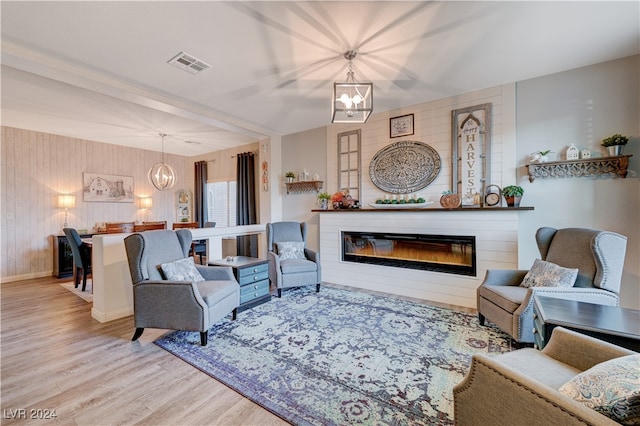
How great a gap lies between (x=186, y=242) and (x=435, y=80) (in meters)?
3.58

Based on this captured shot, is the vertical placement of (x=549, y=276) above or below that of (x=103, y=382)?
above

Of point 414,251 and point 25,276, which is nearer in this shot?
point 414,251

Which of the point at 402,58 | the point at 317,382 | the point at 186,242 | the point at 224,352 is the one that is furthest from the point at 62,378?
the point at 402,58

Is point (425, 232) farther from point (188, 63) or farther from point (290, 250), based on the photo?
point (188, 63)

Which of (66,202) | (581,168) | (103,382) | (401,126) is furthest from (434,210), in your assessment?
(66,202)

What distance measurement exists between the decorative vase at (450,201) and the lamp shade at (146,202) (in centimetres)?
677

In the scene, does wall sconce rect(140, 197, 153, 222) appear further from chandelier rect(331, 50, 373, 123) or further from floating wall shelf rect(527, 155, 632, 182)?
floating wall shelf rect(527, 155, 632, 182)

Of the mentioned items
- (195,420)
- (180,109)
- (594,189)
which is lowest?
(195,420)

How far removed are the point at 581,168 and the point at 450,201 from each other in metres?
1.36

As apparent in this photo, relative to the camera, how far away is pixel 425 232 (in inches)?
150

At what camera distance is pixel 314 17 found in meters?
2.18

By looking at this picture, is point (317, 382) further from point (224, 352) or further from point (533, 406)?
point (533, 406)

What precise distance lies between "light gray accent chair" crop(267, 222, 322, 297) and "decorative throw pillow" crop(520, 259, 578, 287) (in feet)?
8.37

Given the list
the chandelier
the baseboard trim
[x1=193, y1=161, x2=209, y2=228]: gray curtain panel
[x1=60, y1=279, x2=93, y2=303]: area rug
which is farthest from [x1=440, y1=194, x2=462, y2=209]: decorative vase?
the baseboard trim
